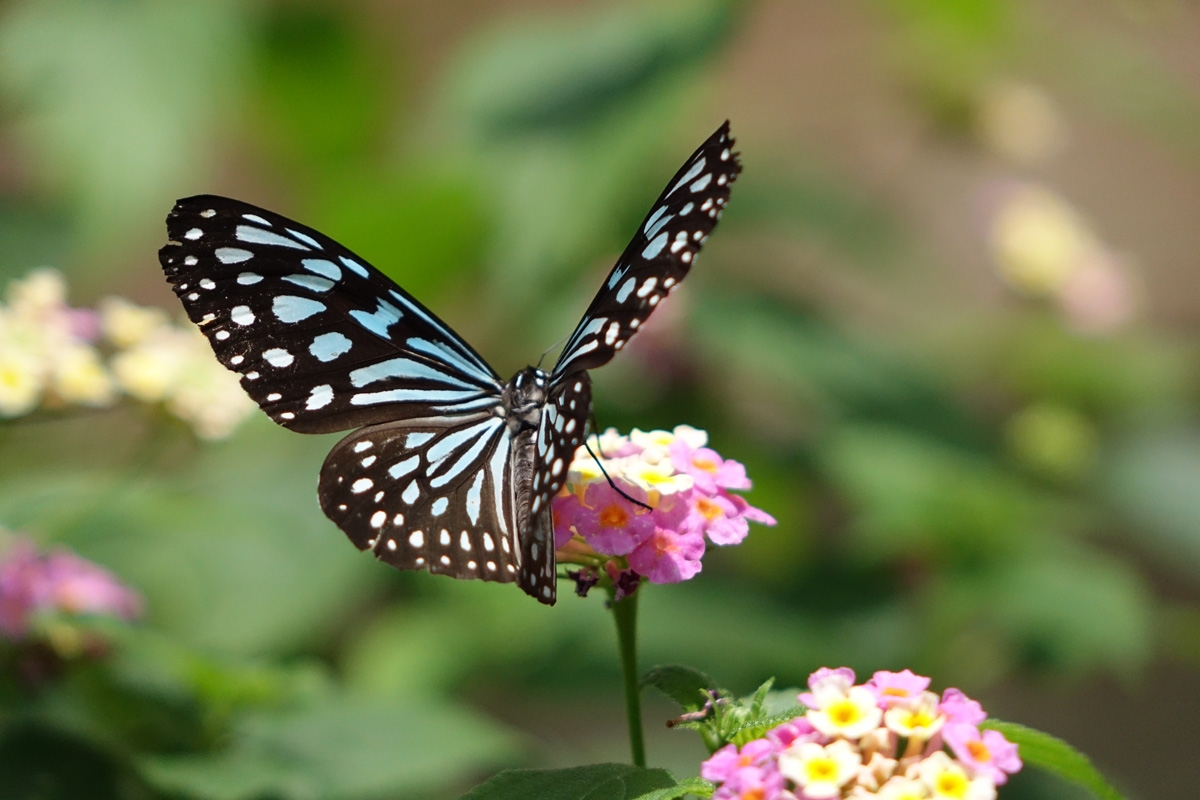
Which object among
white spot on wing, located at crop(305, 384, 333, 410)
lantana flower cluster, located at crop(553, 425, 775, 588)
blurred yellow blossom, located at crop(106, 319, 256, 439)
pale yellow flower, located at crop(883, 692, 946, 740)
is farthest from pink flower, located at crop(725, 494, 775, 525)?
blurred yellow blossom, located at crop(106, 319, 256, 439)

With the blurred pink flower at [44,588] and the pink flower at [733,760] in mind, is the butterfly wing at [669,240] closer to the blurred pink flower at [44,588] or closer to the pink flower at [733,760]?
the pink flower at [733,760]

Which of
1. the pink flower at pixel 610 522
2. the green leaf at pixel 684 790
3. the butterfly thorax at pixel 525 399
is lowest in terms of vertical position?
the green leaf at pixel 684 790

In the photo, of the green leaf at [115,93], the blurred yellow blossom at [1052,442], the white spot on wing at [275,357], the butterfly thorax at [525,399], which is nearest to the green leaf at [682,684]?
the butterfly thorax at [525,399]

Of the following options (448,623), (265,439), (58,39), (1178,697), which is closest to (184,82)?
(58,39)

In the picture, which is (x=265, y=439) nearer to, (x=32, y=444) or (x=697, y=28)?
(x=32, y=444)

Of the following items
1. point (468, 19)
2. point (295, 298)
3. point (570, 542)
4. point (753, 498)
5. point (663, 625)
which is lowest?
point (570, 542)

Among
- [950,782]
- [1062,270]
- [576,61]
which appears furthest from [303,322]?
[1062,270]

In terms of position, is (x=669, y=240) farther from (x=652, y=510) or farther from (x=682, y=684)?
(x=682, y=684)
